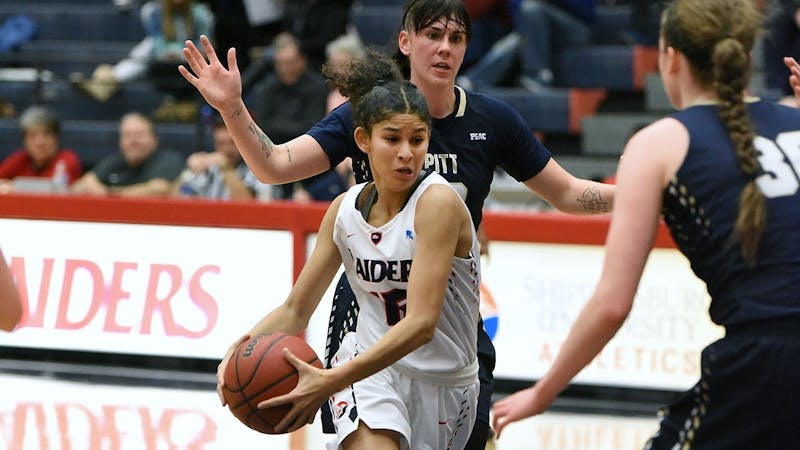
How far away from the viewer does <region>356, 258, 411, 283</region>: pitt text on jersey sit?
13.0 ft

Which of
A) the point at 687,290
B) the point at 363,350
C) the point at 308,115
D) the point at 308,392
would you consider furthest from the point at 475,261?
the point at 308,115

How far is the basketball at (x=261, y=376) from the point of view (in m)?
3.78

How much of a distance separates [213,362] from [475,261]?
15.8 feet

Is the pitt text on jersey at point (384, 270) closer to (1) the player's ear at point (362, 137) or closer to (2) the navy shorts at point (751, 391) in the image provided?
(1) the player's ear at point (362, 137)

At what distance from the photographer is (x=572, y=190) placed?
4777 millimetres

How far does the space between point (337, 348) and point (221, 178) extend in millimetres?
5606

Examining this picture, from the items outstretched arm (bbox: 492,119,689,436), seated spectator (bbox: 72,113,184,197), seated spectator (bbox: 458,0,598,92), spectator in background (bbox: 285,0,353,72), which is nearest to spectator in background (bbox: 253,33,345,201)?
spectator in background (bbox: 285,0,353,72)

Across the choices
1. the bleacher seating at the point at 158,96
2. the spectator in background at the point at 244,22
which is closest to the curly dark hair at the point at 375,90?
the bleacher seating at the point at 158,96

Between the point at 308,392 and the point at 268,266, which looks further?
the point at 268,266

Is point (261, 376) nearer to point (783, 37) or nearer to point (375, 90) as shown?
point (375, 90)

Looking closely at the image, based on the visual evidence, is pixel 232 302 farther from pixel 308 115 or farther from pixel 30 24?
pixel 30 24

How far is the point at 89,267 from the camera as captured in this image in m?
8.75

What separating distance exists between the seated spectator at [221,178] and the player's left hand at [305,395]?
595cm

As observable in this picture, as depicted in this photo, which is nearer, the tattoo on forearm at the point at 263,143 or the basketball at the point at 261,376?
the basketball at the point at 261,376
